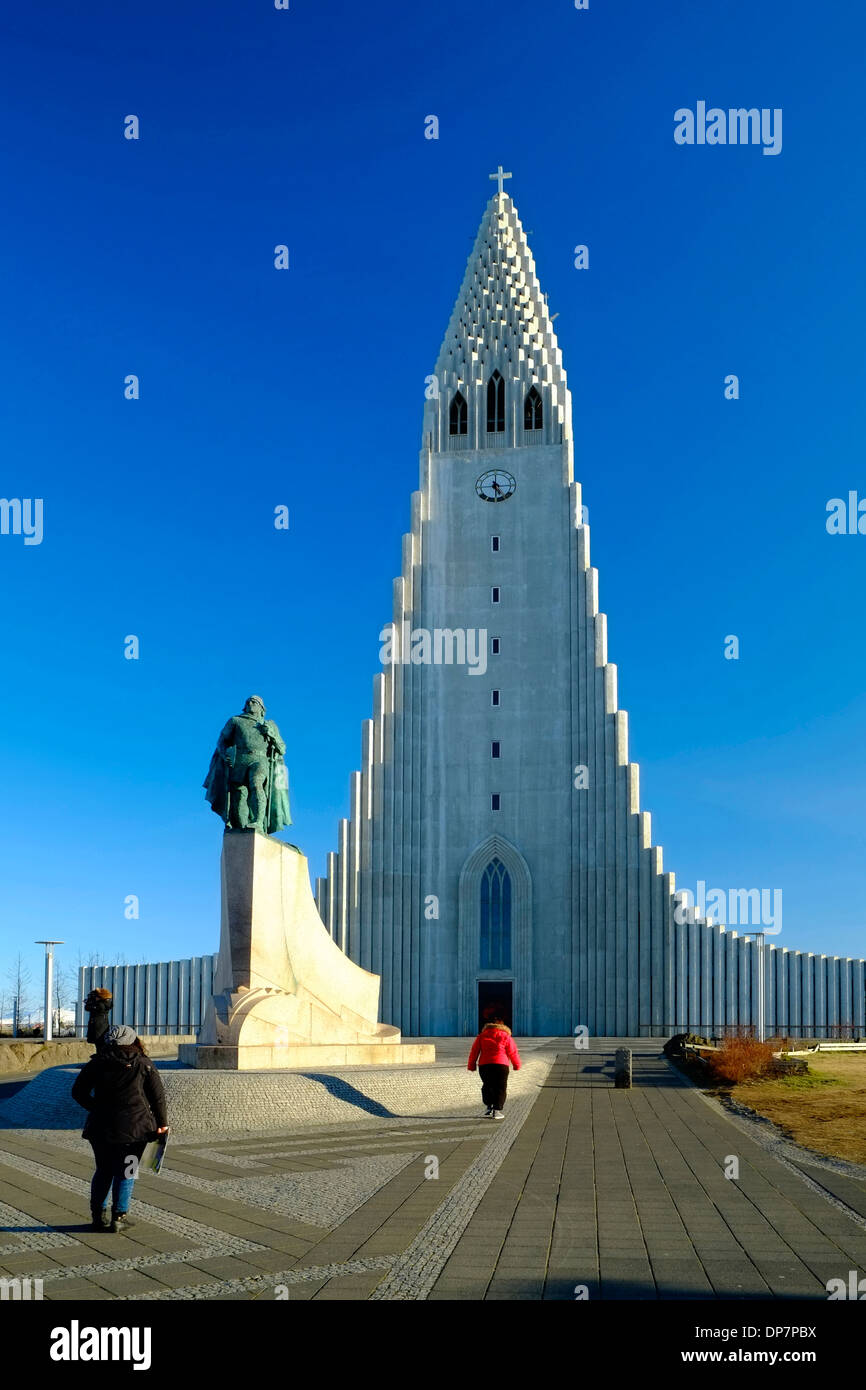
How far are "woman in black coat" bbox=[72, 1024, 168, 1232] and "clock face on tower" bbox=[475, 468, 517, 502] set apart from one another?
152ft

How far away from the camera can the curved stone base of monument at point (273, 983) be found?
18.6m

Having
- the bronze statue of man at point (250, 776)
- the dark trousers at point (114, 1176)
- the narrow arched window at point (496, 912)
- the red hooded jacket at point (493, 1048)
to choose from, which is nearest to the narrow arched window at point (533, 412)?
the narrow arched window at point (496, 912)

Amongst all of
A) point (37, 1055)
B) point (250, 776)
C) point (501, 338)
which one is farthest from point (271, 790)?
point (501, 338)

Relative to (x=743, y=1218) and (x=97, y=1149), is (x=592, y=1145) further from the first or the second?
(x=97, y=1149)

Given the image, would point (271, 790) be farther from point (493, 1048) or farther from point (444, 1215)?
point (444, 1215)

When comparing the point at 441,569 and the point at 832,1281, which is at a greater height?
the point at 441,569

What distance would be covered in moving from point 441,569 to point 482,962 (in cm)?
1674

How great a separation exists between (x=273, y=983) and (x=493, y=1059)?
544cm

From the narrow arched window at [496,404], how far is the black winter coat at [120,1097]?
48562mm

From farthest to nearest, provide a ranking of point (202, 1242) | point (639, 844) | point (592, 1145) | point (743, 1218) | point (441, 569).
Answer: point (441, 569), point (639, 844), point (592, 1145), point (743, 1218), point (202, 1242)

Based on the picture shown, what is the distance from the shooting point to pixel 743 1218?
355 inches

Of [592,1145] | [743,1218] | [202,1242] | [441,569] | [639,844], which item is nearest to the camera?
[202,1242]

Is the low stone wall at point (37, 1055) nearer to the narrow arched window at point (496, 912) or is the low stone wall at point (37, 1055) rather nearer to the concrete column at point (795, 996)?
the narrow arched window at point (496, 912)

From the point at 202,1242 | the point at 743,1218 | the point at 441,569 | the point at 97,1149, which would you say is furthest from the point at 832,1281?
the point at 441,569
